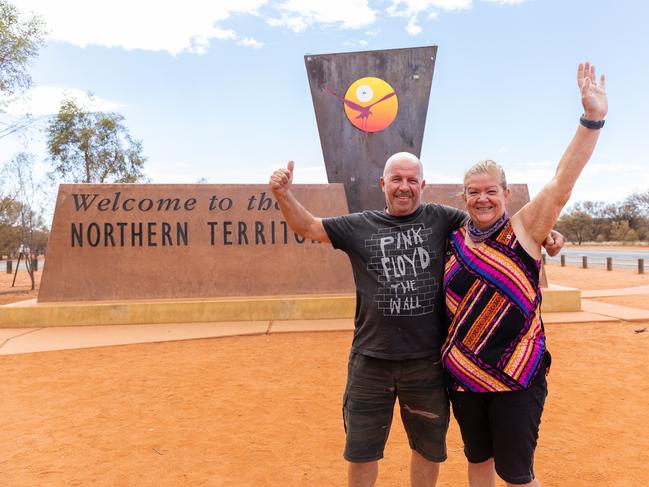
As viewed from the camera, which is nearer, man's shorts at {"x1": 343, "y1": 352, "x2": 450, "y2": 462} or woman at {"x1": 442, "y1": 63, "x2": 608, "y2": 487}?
woman at {"x1": 442, "y1": 63, "x2": 608, "y2": 487}

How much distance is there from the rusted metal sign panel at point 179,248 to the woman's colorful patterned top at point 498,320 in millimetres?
6518

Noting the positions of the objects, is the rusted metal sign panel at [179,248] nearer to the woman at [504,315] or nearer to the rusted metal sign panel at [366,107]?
the rusted metal sign panel at [366,107]

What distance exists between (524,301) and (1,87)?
17.7 meters

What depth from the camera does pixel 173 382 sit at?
181 inches

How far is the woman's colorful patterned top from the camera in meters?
1.83

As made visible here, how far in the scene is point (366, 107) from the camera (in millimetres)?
9141

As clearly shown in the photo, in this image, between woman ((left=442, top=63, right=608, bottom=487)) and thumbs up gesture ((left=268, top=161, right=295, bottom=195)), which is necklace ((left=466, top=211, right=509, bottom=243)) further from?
thumbs up gesture ((left=268, top=161, right=295, bottom=195))

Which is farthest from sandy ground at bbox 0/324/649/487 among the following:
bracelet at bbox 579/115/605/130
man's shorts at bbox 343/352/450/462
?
bracelet at bbox 579/115/605/130

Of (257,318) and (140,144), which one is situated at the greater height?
(140,144)

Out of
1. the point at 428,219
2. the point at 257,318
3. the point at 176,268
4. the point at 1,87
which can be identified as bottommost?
the point at 257,318

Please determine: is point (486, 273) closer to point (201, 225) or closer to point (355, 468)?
point (355, 468)

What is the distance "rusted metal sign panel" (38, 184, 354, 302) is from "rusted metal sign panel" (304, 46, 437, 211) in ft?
3.19

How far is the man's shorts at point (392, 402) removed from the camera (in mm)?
2088

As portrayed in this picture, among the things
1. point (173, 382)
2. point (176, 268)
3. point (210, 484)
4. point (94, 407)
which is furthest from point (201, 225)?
point (210, 484)
